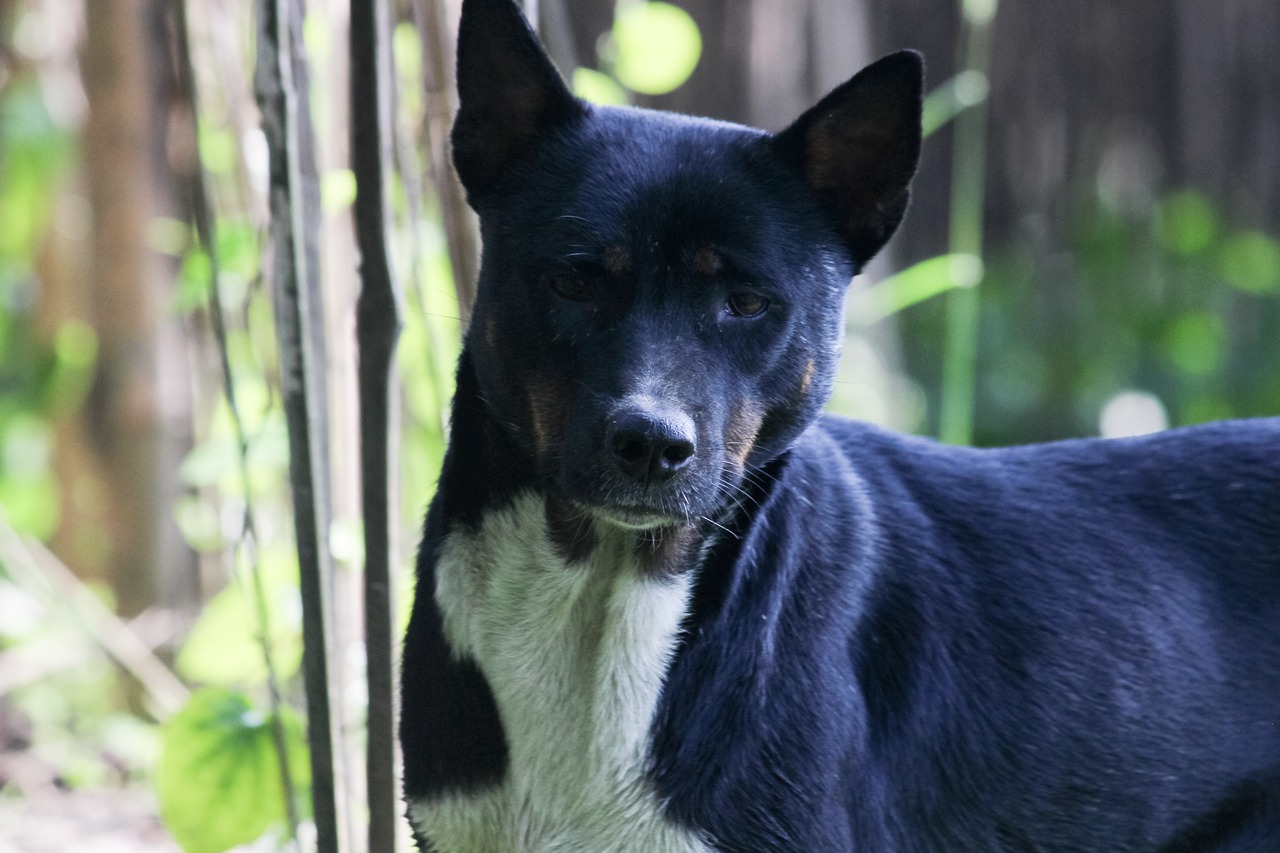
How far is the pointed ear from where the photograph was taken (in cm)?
240

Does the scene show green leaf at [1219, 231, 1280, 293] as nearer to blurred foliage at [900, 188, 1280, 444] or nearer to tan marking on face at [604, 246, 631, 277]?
blurred foliage at [900, 188, 1280, 444]

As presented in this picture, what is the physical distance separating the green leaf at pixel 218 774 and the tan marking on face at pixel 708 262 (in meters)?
1.19

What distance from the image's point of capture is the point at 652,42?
3.30 metres

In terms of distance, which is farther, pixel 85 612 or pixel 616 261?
pixel 85 612

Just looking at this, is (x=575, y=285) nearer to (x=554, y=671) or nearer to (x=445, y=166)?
(x=554, y=671)

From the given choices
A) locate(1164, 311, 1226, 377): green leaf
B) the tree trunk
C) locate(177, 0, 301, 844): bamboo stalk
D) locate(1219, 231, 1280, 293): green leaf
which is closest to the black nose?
locate(177, 0, 301, 844): bamboo stalk

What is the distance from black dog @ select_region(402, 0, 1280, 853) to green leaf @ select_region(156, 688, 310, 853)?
1.60ft

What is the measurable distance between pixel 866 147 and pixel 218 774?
5.27ft

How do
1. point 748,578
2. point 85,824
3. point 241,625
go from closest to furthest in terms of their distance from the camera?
point 748,578, point 241,625, point 85,824

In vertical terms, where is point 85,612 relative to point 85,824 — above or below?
above

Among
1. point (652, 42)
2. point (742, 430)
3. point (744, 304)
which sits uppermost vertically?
A: point (652, 42)

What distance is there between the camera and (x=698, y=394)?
2.24m

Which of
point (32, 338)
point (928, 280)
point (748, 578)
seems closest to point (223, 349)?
point (748, 578)

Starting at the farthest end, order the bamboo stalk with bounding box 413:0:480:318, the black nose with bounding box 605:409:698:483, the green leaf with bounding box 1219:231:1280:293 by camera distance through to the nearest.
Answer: the green leaf with bounding box 1219:231:1280:293 → the bamboo stalk with bounding box 413:0:480:318 → the black nose with bounding box 605:409:698:483
